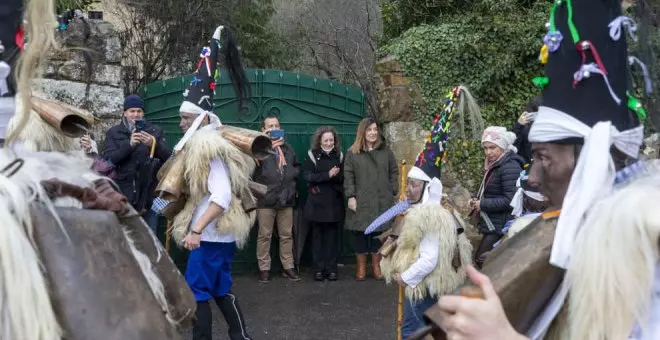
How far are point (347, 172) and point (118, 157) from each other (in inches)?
98.3

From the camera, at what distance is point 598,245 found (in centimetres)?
197

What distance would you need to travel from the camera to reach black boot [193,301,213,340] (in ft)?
18.7

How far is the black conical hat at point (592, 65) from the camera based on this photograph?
2186mm

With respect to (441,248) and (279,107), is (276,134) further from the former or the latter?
(441,248)

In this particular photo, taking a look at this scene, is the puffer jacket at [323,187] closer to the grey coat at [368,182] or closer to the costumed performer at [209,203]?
the grey coat at [368,182]

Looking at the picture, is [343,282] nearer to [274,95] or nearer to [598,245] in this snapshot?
[274,95]

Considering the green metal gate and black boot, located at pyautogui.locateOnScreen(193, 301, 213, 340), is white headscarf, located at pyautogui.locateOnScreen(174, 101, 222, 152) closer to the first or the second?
black boot, located at pyautogui.locateOnScreen(193, 301, 213, 340)

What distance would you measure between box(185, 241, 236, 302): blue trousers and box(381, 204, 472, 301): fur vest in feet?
3.91

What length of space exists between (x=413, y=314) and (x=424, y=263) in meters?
0.50

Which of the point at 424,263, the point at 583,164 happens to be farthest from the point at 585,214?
the point at 424,263

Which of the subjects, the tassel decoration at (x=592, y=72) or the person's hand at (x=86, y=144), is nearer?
the tassel decoration at (x=592, y=72)

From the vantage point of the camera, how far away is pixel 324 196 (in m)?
9.03

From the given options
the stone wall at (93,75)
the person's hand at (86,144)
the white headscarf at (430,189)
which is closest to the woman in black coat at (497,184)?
the white headscarf at (430,189)

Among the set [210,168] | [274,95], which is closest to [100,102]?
[274,95]
